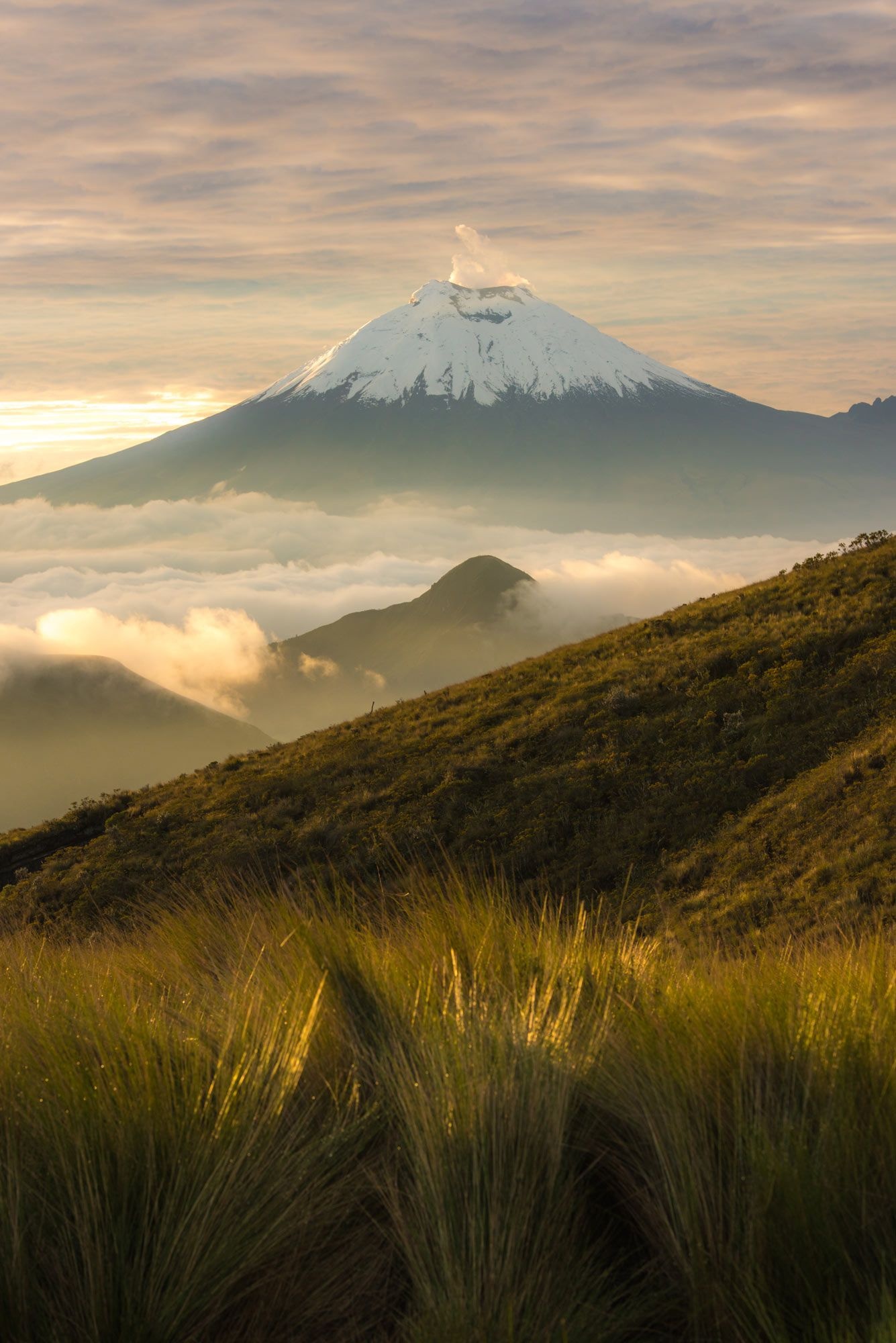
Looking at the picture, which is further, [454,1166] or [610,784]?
[610,784]

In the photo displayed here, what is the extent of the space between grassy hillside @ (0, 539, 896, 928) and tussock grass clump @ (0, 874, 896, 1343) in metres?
7.47

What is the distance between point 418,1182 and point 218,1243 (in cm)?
56

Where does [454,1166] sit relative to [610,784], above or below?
above

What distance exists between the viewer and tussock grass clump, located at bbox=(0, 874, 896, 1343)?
2523mm

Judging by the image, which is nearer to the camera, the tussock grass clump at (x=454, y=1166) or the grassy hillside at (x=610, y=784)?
the tussock grass clump at (x=454, y=1166)

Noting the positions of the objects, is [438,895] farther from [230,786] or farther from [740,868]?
[230,786]

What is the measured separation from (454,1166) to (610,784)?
51.8 feet

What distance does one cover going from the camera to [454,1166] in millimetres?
2734

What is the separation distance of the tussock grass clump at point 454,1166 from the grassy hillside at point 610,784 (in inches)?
294

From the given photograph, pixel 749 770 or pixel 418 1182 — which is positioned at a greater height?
pixel 418 1182

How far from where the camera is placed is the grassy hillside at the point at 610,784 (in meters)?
14.1

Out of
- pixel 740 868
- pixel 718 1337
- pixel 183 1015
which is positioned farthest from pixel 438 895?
pixel 740 868

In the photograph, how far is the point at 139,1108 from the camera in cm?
295

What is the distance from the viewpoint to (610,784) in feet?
59.8
